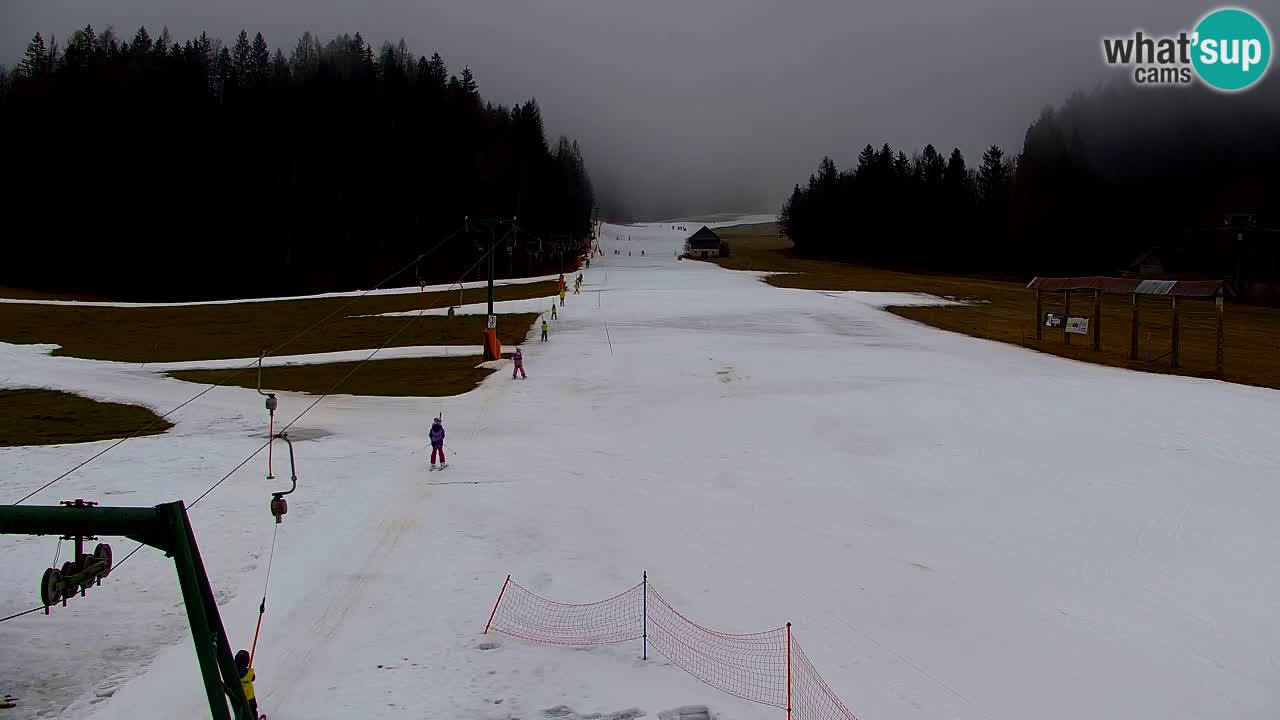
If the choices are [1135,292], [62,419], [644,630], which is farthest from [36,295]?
[1135,292]

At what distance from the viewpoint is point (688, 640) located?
13609 mm

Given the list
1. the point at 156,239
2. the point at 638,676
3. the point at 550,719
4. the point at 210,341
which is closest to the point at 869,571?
the point at 638,676

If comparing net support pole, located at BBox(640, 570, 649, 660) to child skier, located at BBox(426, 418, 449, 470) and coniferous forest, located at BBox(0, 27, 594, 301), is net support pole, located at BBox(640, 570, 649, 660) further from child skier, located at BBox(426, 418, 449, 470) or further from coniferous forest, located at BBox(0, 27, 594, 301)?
coniferous forest, located at BBox(0, 27, 594, 301)

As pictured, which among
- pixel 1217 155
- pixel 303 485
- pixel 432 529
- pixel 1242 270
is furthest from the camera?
pixel 1217 155

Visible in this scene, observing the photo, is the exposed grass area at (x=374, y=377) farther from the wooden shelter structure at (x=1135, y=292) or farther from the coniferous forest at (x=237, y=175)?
the coniferous forest at (x=237, y=175)

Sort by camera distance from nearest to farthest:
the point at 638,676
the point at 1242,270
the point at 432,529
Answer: the point at 638,676 → the point at 432,529 → the point at 1242,270

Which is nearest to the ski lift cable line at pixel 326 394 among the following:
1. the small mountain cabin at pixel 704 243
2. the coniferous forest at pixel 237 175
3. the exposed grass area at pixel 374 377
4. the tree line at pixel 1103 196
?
the exposed grass area at pixel 374 377

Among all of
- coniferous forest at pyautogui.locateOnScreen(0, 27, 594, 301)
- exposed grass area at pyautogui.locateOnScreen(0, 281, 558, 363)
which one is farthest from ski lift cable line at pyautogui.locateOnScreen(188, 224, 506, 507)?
coniferous forest at pyautogui.locateOnScreen(0, 27, 594, 301)

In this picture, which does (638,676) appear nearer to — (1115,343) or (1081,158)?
(1115,343)

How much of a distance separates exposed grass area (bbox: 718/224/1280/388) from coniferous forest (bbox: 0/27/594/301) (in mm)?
43946

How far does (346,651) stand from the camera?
12805 mm

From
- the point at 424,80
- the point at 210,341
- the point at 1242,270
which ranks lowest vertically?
the point at 210,341

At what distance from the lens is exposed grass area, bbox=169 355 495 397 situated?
33.8 meters

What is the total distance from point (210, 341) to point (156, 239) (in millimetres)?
46008
